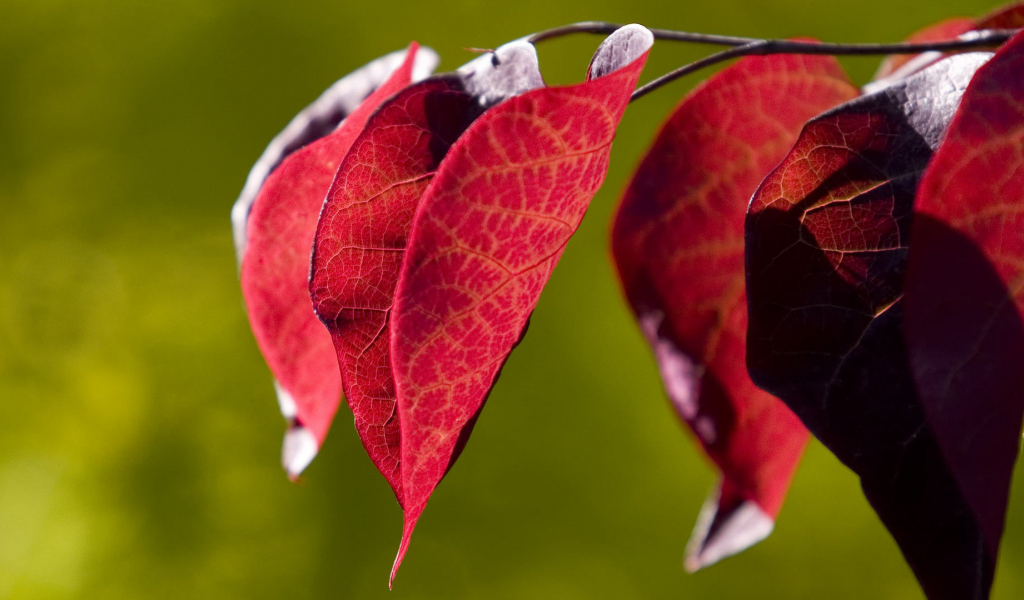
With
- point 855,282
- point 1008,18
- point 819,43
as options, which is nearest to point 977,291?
point 855,282

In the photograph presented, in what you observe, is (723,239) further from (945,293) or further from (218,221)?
(218,221)

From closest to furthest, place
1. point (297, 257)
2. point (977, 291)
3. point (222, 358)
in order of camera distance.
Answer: point (977, 291), point (297, 257), point (222, 358)

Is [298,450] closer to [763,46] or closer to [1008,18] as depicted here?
[763,46]

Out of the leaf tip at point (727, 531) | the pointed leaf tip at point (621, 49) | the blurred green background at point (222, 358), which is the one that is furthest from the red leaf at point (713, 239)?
the blurred green background at point (222, 358)

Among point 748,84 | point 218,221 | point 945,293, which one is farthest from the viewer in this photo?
point 218,221

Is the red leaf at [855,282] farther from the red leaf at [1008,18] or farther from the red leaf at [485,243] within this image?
the red leaf at [1008,18]

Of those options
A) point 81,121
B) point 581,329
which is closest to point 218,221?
point 81,121
